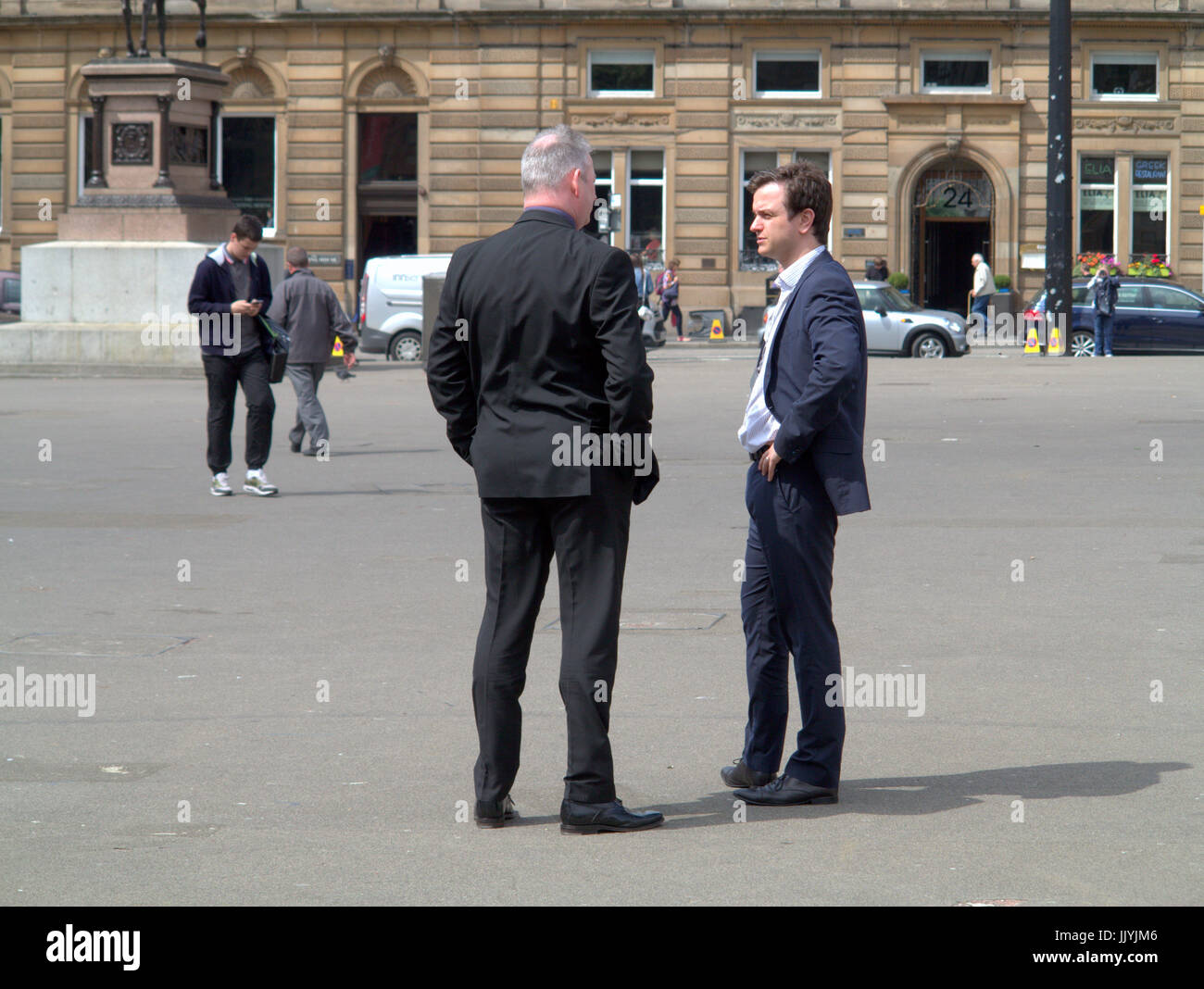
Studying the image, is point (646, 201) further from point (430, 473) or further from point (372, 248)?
point (430, 473)

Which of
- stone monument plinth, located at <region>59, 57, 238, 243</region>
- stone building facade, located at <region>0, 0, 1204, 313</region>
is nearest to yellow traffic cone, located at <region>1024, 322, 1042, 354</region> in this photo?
stone building facade, located at <region>0, 0, 1204, 313</region>

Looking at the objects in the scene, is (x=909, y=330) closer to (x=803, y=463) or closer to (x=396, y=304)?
(x=396, y=304)

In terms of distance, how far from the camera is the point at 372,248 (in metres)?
44.9

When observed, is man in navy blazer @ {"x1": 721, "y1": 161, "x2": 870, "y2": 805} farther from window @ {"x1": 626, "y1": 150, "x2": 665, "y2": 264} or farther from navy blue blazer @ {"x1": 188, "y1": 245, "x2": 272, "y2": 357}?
window @ {"x1": 626, "y1": 150, "x2": 665, "y2": 264}

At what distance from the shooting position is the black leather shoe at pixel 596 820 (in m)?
5.18

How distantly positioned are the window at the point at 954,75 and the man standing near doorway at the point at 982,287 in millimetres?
4465

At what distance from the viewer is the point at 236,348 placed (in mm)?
13086

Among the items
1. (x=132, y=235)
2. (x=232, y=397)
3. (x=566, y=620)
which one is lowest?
(x=566, y=620)

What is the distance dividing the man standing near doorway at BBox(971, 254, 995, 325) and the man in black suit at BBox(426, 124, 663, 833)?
36.4 m

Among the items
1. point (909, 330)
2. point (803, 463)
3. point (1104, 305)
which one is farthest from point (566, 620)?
point (1104, 305)

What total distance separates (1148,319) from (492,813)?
29434mm

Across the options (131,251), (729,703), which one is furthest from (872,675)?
(131,251)

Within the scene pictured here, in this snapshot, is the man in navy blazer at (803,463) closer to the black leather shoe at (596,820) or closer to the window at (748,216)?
the black leather shoe at (596,820)

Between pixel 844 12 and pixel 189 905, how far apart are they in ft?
134
